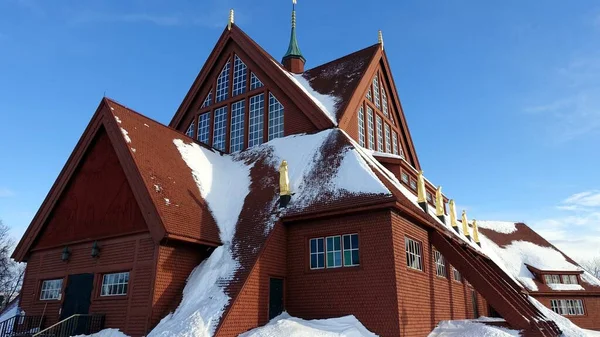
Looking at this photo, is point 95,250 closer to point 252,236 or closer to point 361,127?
point 252,236

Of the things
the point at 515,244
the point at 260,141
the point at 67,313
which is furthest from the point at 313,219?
the point at 515,244

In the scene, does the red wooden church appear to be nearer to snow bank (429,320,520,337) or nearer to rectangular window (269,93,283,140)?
rectangular window (269,93,283,140)

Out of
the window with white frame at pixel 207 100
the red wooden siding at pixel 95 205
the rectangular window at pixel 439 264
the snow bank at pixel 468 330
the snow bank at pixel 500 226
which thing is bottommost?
the snow bank at pixel 468 330

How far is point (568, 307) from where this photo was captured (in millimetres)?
34469

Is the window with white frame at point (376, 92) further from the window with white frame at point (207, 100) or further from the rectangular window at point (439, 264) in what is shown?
the rectangular window at point (439, 264)

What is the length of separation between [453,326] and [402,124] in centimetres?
1489

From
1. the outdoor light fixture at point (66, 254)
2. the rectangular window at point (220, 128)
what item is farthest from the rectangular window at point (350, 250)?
the rectangular window at point (220, 128)

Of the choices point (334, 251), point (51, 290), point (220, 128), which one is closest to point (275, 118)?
point (220, 128)

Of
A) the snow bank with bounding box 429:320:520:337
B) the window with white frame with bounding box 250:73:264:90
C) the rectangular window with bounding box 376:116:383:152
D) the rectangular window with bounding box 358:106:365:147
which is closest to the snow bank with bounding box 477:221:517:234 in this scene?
the rectangular window with bounding box 376:116:383:152

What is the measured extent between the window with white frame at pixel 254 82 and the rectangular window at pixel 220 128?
81.4 inches

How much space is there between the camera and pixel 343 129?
64.7 feet

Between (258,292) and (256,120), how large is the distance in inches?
420

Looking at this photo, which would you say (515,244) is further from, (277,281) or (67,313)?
(67,313)

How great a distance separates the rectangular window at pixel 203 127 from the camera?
24.4m
